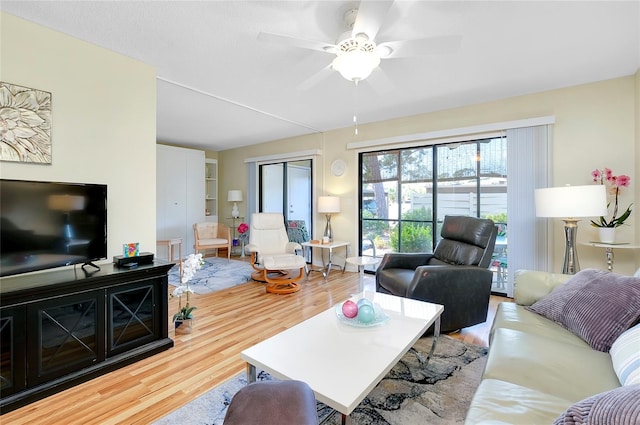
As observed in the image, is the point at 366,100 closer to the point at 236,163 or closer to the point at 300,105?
the point at 300,105

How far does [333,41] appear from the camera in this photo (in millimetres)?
2199

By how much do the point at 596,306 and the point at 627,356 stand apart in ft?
1.41

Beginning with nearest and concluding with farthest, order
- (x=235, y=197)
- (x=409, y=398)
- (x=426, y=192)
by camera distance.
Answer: (x=409, y=398), (x=426, y=192), (x=235, y=197)

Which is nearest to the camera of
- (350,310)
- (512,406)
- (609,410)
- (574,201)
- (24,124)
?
(609,410)

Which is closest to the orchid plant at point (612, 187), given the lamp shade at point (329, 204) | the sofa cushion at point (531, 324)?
the sofa cushion at point (531, 324)

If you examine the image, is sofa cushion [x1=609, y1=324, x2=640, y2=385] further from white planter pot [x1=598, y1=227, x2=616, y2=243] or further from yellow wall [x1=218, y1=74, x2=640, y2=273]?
yellow wall [x1=218, y1=74, x2=640, y2=273]

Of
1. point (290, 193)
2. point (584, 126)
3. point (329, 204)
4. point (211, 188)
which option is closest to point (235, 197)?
point (211, 188)

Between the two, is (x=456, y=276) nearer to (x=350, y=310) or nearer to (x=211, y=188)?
(x=350, y=310)

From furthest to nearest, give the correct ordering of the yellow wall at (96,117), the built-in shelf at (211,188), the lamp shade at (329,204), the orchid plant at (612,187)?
the built-in shelf at (211,188) → the lamp shade at (329,204) → the orchid plant at (612,187) → the yellow wall at (96,117)

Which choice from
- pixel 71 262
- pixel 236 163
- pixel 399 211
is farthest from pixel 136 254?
pixel 236 163

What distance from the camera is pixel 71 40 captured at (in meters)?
2.11

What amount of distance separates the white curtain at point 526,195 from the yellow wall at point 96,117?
3.87 metres

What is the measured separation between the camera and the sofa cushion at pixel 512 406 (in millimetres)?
947

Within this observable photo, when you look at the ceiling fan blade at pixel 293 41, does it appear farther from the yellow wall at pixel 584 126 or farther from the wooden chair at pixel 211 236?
the wooden chair at pixel 211 236
